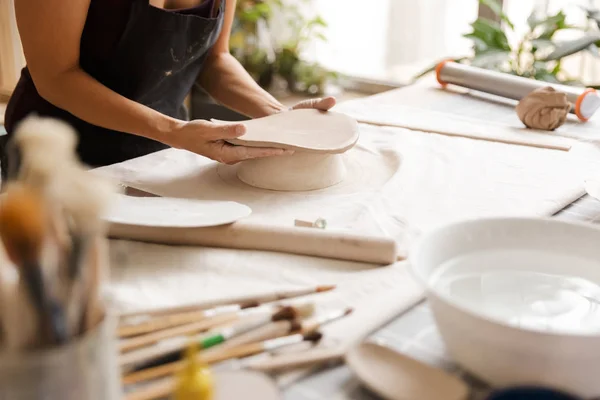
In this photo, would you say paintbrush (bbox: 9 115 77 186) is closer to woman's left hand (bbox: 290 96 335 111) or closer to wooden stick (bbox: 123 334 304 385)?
wooden stick (bbox: 123 334 304 385)

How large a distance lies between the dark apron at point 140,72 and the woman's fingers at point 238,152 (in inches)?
14.3

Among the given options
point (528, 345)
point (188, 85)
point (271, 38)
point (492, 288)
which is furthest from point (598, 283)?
point (271, 38)

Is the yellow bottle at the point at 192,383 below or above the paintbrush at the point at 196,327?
above

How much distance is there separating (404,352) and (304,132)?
567 millimetres

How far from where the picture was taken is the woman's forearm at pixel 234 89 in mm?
1454

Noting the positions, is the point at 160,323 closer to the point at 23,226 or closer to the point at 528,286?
the point at 23,226

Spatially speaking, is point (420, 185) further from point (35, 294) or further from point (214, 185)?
point (35, 294)

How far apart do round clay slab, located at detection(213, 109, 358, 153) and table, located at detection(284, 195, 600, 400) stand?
40cm

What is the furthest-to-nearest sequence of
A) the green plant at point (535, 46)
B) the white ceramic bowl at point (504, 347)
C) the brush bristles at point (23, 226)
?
the green plant at point (535, 46) → the white ceramic bowl at point (504, 347) → the brush bristles at point (23, 226)

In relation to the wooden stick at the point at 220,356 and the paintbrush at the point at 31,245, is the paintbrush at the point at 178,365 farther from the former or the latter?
the paintbrush at the point at 31,245

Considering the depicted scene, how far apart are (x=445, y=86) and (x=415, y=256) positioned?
4.22ft

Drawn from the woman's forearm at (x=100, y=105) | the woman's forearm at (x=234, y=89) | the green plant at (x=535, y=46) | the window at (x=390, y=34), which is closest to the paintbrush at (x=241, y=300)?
the woman's forearm at (x=100, y=105)

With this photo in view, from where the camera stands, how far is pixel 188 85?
1.55 meters

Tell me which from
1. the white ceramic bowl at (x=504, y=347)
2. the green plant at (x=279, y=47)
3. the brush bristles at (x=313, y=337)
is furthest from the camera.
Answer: the green plant at (x=279, y=47)
